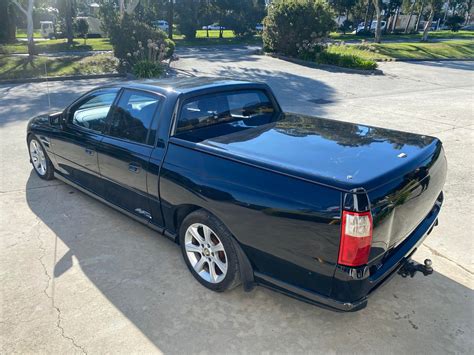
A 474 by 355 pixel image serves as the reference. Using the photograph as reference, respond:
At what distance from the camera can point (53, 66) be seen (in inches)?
609

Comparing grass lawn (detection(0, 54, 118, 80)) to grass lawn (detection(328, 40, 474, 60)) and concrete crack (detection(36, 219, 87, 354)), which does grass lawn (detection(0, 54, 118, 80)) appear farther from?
concrete crack (detection(36, 219, 87, 354))

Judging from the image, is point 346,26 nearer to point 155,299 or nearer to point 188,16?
point 188,16

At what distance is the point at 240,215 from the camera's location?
2.64 metres

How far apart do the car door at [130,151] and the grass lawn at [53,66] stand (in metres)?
12.3

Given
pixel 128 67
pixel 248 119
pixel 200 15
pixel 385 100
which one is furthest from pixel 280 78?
pixel 200 15

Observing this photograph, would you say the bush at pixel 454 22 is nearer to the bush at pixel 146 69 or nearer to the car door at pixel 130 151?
the bush at pixel 146 69

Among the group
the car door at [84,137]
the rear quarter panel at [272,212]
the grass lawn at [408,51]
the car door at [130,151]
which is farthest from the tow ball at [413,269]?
the grass lawn at [408,51]

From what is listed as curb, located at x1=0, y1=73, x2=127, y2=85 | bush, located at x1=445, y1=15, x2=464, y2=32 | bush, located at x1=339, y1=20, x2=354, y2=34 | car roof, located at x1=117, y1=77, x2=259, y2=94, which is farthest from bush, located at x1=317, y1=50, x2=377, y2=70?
bush, located at x1=445, y1=15, x2=464, y2=32

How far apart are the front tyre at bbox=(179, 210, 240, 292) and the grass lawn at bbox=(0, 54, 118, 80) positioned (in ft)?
44.5

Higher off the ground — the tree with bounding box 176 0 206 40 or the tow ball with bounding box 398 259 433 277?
the tree with bounding box 176 0 206 40

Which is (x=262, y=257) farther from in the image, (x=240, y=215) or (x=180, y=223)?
(x=180, y=223)

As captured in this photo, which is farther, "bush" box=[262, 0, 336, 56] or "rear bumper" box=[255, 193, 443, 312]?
"bush" box=[262, 0, 336, 56]

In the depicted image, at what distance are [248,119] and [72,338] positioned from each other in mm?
2437

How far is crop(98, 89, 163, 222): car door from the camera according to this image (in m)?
3.42
